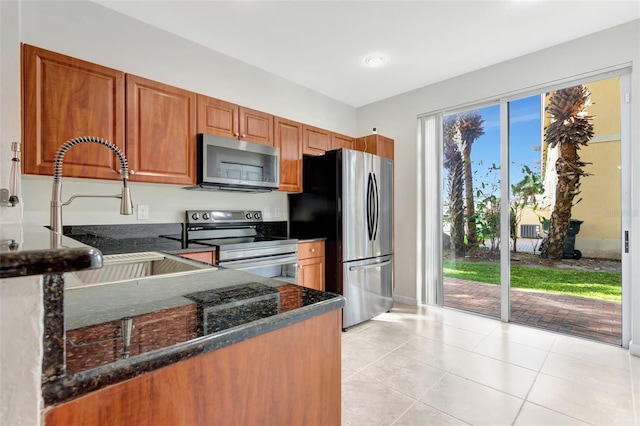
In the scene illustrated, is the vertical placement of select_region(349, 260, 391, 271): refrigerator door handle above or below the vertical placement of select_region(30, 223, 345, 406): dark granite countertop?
below

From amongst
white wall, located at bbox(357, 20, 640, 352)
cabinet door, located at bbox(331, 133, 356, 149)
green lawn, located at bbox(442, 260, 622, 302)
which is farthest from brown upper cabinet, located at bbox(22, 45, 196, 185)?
green lawn, located at bbox(442, 260, 622, 302)

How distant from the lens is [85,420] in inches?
18.3

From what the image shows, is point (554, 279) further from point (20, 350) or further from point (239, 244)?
point (20, 350)

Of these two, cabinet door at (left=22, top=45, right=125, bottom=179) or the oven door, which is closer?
cabinet door at (left=22, top=45, right=125, bottom=179)

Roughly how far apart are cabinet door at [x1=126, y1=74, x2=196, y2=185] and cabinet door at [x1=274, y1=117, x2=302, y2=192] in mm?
907

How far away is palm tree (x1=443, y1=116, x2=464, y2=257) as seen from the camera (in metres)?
3.62

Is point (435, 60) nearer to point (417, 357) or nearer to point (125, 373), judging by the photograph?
point (417, 357)

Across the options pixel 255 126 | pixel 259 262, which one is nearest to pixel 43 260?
pixel 259 262

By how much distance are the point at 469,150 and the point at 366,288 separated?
2.02 m

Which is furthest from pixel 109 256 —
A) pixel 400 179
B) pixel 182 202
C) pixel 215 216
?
pixel 400 179

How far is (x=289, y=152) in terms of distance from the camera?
3236 mm

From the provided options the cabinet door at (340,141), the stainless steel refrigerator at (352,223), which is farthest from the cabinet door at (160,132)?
the cabinet door at (340,141)

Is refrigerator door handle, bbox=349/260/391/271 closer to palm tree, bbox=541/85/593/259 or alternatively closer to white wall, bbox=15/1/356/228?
white wall, bbox=15/1/356/228

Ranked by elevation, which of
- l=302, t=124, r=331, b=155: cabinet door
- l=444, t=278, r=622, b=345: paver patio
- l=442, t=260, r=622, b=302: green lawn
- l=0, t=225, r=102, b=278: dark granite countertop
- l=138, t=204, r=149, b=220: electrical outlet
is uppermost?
l=302, t=124, r=331, b=155: cabinet door
